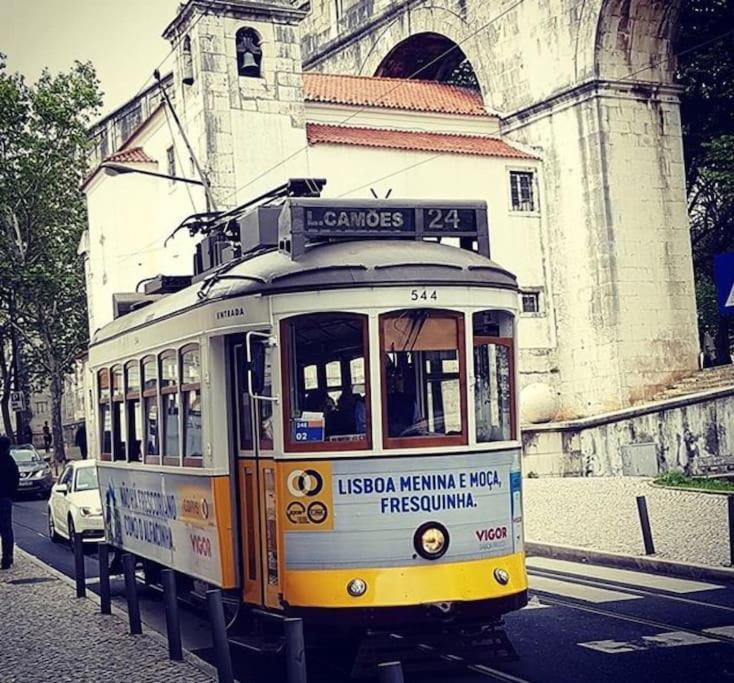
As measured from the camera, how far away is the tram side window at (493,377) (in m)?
9.55

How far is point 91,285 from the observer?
46156 millimetres

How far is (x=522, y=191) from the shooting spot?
3519 centimetres

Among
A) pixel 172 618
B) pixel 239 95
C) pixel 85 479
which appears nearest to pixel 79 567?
pixel 172 618

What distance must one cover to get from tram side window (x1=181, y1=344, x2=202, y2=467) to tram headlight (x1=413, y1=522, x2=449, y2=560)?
7.37ft

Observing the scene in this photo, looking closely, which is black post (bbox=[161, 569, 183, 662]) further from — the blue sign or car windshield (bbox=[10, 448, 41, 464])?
car windshield (bbox=[10, 448, 41, 464])

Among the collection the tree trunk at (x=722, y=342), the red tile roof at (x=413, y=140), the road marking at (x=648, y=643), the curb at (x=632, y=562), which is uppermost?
the red tile roof at (x=413, y=140)

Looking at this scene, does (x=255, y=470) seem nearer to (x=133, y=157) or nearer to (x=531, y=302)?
(x=531, y=302)

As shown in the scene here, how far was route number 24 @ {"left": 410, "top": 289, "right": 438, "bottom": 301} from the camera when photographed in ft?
30.7

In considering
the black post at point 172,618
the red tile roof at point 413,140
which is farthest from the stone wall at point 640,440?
the black post at point 172,618

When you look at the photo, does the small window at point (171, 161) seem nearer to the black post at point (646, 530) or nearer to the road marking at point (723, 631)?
the black post at point (646, 530)

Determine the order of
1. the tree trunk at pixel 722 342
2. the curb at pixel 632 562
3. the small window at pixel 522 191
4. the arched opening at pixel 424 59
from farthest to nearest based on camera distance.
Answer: the arched opening at pixel 424 59 → the tree trunk at pixel 722 342 → the small window at pixel 522 191 → the curb at pixel 632 562

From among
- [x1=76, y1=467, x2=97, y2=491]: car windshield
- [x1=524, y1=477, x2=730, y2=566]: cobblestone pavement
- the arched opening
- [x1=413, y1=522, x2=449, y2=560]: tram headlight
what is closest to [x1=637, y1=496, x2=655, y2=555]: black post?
[x1=524, y1=477, x2=730, y2=566]: cobblestone pavement

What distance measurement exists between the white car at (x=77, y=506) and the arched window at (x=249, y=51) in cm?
1568

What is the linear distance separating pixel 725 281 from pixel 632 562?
645 cm
